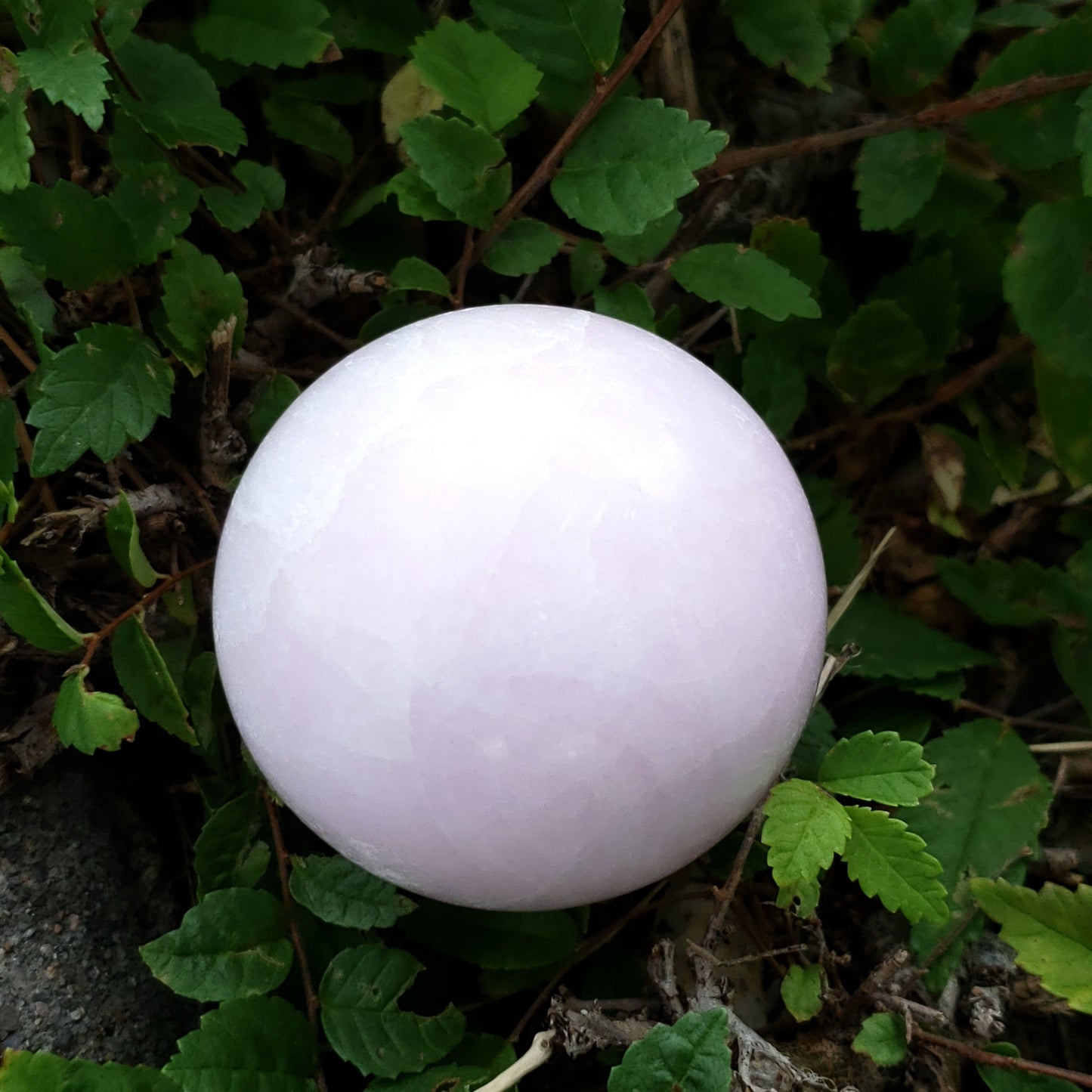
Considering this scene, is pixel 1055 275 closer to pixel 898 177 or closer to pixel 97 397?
pixel 898 177

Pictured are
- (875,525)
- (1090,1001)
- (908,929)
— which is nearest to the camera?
(1090,1001)

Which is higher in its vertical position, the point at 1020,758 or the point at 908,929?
the point at 1020,758

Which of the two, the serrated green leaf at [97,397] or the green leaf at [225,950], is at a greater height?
the serrated green leaf at [97,397]

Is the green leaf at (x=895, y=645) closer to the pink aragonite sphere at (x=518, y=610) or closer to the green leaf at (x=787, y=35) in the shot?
the pink aragonite sphere at (x=518, y=610)

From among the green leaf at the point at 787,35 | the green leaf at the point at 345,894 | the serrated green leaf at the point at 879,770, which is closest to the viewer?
the serrated green leaf at the point at 879,770

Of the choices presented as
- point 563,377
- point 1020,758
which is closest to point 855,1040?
point 1020,758

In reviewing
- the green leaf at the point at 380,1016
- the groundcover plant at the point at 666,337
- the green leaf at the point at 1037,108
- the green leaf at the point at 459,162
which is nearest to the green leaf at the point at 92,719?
the groundcover plant at the point at 666,337

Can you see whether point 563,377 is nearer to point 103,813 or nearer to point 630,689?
point 630,689
